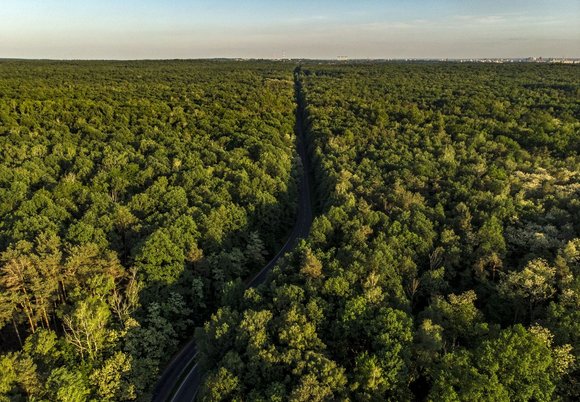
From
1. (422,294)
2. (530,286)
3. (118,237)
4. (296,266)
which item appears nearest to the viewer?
(530,286)

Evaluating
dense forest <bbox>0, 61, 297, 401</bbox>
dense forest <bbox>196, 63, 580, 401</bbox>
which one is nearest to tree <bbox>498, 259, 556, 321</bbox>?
dense forest <bbox>196, 63, 580, 401</bbox>

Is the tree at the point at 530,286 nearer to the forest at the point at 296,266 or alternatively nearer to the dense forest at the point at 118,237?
the forest at the point at 296,266

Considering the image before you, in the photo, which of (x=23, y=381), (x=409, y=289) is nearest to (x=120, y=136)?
(x=23, y=381)

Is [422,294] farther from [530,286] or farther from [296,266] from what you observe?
[296,266]

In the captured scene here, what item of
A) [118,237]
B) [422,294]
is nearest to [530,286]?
[422,294]

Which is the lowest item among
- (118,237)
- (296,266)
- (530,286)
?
(118,237)

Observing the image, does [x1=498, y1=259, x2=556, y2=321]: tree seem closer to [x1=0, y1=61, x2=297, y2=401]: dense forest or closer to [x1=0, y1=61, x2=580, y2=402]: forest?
[x1=0, y1=61, x2=580, y2=402]: forest
